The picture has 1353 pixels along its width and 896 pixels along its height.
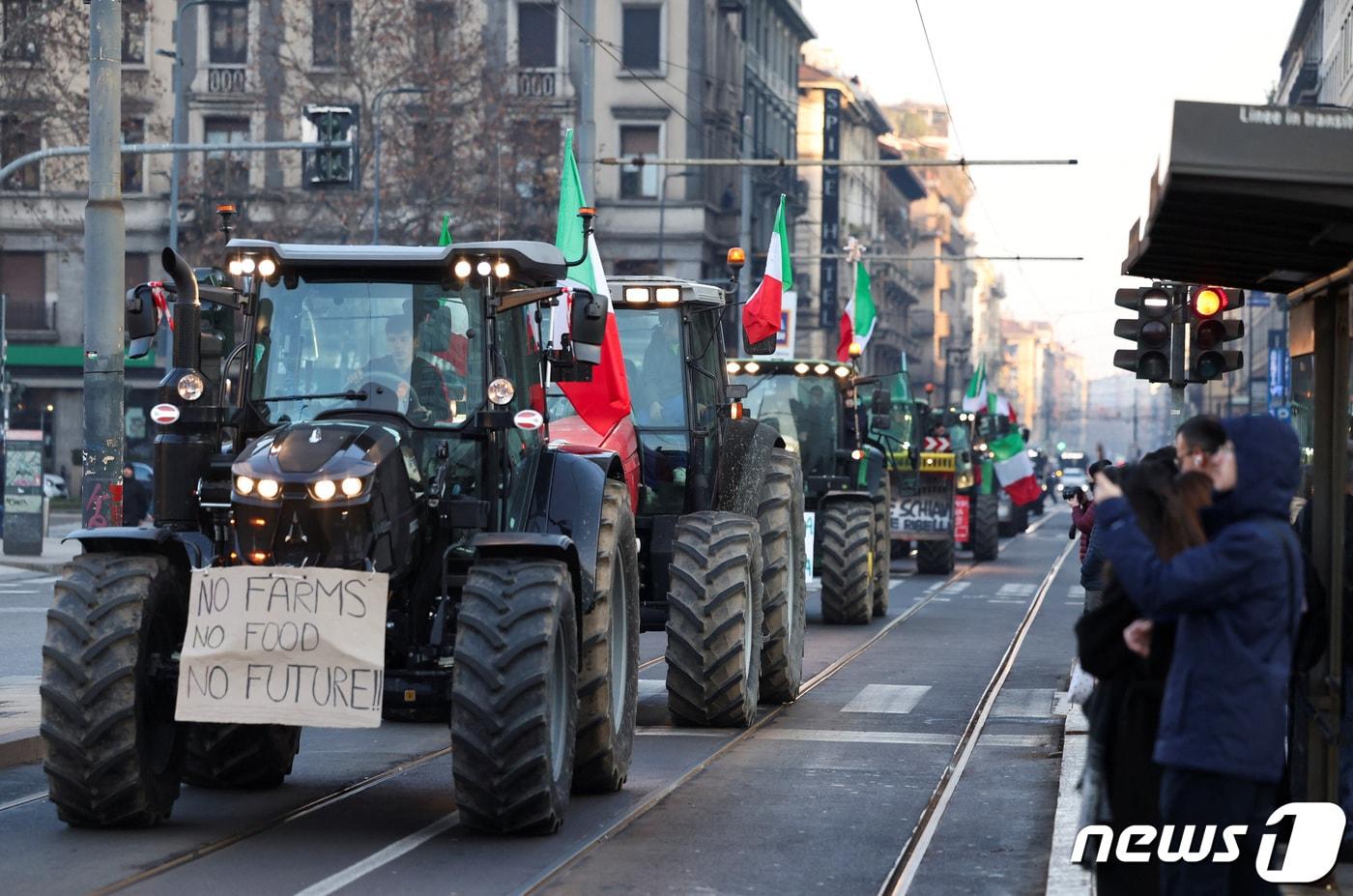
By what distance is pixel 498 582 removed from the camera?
8.92 metres

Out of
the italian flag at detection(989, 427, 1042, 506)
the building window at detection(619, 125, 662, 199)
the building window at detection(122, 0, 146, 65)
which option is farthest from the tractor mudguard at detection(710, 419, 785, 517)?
the building window at detection(619, 125, 662, 199)

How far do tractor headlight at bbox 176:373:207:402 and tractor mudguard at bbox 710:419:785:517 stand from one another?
206 inches

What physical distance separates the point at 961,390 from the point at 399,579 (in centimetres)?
12048

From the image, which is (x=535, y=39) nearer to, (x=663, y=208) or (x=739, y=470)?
(x=663, y=208)

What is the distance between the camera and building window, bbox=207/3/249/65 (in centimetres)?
6194

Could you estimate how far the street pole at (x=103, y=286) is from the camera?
48.8ft

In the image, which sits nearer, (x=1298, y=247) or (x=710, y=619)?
(x=1298, y=247)

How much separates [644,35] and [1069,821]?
57.4m

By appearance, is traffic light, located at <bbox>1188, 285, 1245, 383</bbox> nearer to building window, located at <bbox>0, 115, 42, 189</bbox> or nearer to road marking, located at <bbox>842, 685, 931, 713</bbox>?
road marking, located at <bbox>842, 685, 931, 713</bbox>

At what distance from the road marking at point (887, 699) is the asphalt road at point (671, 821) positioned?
47 millimetres

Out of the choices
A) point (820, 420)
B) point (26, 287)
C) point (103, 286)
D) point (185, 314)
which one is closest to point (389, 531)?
point (185, 314)

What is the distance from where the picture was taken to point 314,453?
29.2 ft

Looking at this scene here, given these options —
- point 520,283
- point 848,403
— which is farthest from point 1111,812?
point 848,403

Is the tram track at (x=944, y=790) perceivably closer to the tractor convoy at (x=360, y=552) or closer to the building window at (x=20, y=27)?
the tractor convoy at (x=360, y=552)
